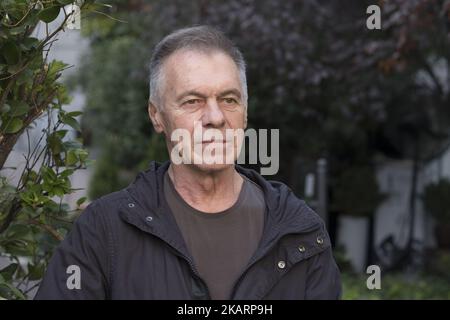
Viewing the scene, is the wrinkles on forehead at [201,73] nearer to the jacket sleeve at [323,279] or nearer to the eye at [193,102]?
the eye at [193,102]

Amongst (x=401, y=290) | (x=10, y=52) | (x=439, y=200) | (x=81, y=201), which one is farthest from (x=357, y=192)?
(x=10, y=52)

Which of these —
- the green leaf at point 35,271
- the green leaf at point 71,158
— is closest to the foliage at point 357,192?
the green leaf at point 35,271

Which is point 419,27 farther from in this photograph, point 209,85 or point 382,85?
point 209,85

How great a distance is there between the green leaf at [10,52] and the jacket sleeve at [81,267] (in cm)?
69

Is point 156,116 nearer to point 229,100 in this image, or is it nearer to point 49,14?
point 229,100

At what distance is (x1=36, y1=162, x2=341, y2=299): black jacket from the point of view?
220 centimetres

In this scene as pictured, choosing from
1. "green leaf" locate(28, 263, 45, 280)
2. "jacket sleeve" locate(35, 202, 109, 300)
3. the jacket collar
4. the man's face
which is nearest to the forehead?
the man's face

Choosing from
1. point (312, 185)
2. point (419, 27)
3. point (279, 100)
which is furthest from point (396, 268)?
point (419, 27)

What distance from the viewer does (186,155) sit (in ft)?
7.79

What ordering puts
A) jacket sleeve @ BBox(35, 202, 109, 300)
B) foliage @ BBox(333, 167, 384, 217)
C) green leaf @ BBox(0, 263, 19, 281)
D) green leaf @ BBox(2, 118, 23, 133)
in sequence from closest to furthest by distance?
1. jacket sleeve @ BBox(35, 202, 109, 300)
2. green leaf @ BBox(2, 118, 23, 133)
3. green leaf @ BBox(0, 263, 19, 281)
4. foliage @ BBox(333, 167, 384, 217)

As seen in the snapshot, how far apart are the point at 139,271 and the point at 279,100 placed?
7.11m

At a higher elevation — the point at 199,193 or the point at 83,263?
the point at 199,193

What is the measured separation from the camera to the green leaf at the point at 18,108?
9.09 feet

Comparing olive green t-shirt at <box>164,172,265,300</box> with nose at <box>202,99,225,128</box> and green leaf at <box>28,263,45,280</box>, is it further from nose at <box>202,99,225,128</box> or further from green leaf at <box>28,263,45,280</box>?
green leaf at <box>28,263,45,280</box>
